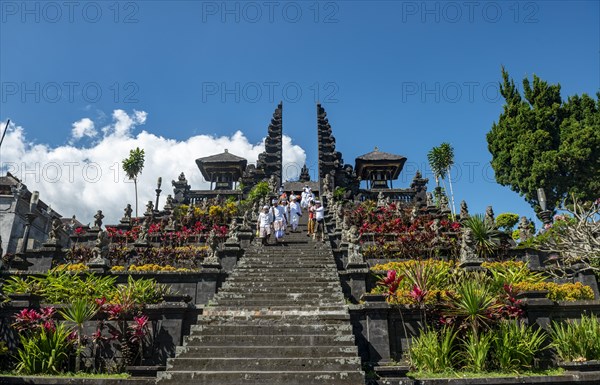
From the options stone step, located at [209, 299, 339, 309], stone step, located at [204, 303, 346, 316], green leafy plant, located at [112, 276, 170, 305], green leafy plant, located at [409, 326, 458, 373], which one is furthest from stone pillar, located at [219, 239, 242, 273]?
green leafy plant, located at [409, 326, 458, 373]

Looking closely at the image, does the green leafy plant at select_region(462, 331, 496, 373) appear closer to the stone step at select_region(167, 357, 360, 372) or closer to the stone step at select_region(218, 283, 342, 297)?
the stone step at select_region(167, 357, 360, 372)

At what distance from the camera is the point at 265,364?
6.75 meters

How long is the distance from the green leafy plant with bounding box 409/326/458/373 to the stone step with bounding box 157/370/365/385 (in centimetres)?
160

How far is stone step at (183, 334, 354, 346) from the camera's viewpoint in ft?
23.8

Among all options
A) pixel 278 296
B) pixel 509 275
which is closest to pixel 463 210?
pixel 509 275

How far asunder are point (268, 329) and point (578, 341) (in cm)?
584

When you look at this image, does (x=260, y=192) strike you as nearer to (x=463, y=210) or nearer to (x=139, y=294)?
(x=463, y=210)

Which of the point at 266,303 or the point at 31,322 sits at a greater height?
the point at 266,303

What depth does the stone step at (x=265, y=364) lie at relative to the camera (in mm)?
6676

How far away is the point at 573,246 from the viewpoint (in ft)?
29.3

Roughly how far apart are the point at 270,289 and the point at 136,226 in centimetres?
1208

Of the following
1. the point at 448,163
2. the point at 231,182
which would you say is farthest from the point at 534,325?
the point at 448,163

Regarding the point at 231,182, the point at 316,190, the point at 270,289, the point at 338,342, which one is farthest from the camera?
the point at 231,182

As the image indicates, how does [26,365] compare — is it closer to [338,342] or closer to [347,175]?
[338,342]
